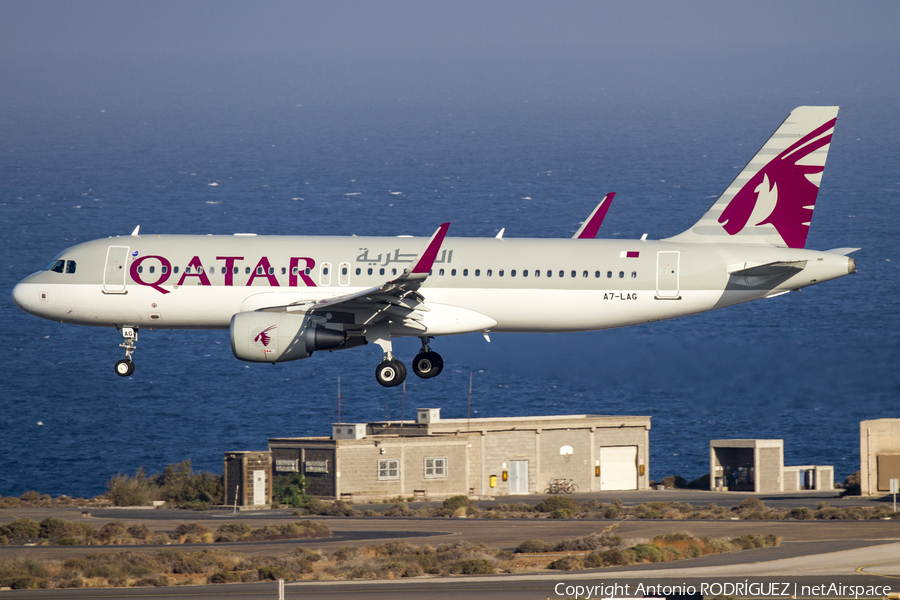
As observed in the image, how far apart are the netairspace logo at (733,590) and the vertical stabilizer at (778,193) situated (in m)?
12.5

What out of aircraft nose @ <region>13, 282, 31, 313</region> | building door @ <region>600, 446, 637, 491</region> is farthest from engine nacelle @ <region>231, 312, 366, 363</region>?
building door @ <region>600, 446, 637, 491</region>

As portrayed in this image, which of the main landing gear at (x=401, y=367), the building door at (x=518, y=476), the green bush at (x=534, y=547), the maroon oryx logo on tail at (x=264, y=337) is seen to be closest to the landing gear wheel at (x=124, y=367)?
the maroon oryx logo on tail at (x=264, y=337)

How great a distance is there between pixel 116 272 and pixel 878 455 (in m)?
61.0

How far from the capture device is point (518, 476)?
101m

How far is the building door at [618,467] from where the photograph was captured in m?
105

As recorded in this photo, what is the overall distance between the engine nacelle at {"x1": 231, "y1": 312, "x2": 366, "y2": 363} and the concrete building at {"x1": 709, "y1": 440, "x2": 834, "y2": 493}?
63.6m

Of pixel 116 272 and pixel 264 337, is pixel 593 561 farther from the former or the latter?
pixel 116 272

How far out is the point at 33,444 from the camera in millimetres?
161750

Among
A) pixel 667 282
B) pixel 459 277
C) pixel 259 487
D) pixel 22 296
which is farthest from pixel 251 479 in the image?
pixel 667 282

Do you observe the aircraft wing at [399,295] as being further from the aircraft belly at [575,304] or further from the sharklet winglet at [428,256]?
the aircraft belly at [575,304]

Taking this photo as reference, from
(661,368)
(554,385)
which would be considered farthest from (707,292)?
(554,385)

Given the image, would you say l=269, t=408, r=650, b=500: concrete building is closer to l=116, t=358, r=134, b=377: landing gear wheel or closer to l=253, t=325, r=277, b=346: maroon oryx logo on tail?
l=116, t=358, r=134, b=377: landing gear wheel

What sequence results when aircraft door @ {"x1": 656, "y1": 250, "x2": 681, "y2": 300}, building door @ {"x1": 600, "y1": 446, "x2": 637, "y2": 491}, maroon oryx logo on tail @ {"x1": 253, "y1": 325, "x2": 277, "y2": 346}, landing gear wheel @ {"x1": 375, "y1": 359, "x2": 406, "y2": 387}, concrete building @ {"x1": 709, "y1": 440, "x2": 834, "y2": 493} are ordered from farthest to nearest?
1. building door @ {"x1": 600, "y1": 446, "x2": 637, "y2": 491}
2. concrete building @ {"x1": 709, "y1": 440, "x2": 834, "y2": 493}
3. landing gear wheel @ {"x1": 375, "y1": 359, "x2": 406, "y2": 387}
4. aircraft door @ {"x1": 656, "y1": 250, "x2": 681, "y2": 300}
5. maroon oryx logo on tail @ {"x1": 253, "y1": 325, "x2": 277, "y2": 346}

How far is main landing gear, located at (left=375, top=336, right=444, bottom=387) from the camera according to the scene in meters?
44.8
